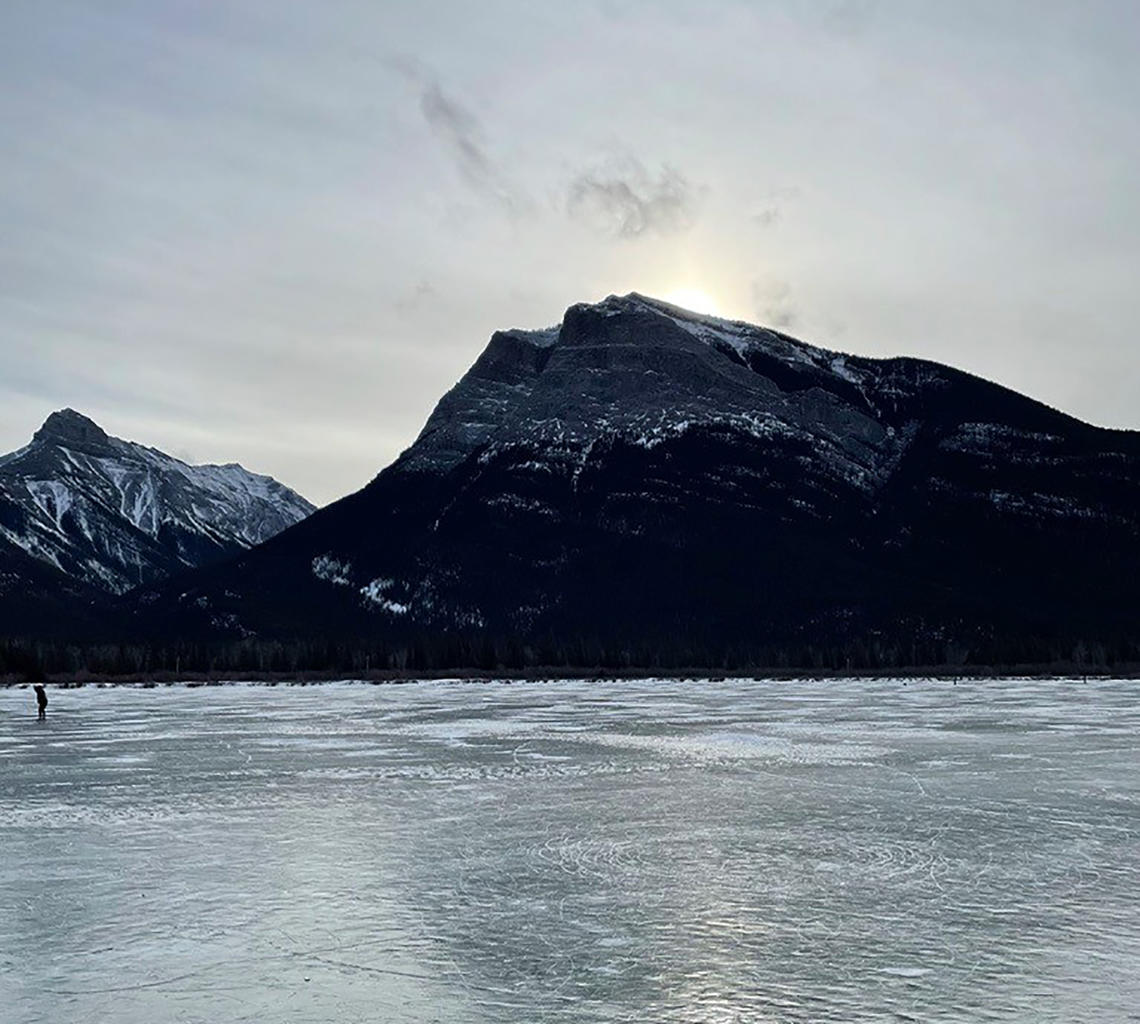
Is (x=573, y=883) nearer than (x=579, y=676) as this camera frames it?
Yes

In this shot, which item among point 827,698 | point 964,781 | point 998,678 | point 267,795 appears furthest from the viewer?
point 998,678

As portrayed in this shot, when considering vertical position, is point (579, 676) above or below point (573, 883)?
below

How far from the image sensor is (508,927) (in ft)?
48.7

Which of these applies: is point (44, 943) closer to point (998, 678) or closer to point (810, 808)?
point (810, 808)

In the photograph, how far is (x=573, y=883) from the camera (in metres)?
17.4

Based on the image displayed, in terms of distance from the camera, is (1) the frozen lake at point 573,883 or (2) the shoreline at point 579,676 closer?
(1) the frozen lake at point 573,883

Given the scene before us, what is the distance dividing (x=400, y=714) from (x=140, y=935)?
45.5 metres

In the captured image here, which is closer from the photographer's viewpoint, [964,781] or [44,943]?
[44,943]

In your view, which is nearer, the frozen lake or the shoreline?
the frozen lake

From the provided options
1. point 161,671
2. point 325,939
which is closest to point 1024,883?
point 325,939

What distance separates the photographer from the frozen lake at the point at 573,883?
11.9m

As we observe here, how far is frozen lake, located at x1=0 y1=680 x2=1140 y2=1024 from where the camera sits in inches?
469

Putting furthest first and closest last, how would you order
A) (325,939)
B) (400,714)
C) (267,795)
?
(400,714), (267,795), (325,939)

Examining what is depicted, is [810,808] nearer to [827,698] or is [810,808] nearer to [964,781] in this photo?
[964,781]
